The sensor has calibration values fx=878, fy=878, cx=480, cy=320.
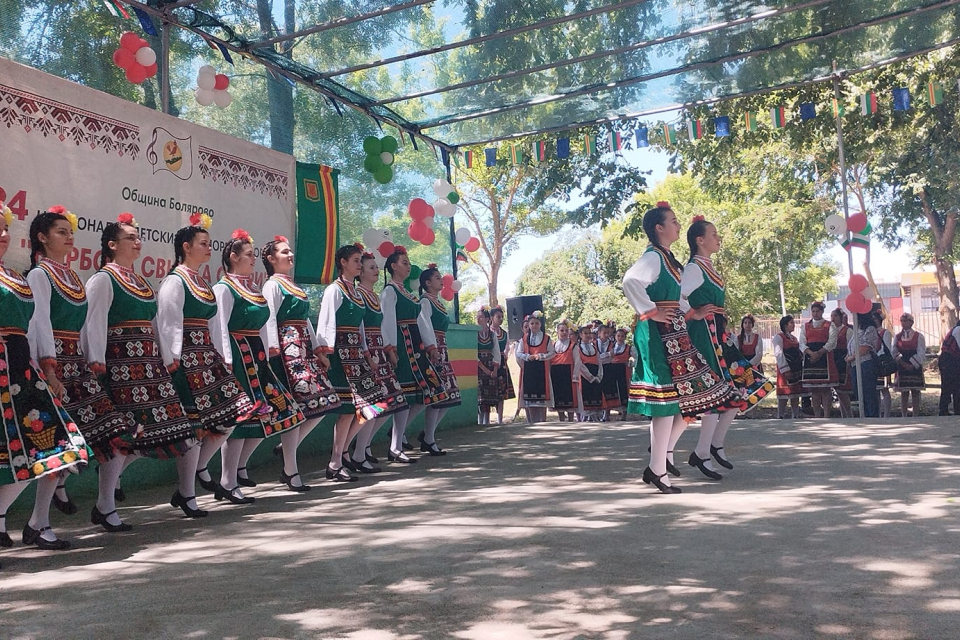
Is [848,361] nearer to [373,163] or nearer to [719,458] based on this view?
[719,458]

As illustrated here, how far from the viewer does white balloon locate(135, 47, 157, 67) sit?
5676mm

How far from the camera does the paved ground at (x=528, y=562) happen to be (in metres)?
2.74

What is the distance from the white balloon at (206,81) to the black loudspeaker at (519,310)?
8.32 m

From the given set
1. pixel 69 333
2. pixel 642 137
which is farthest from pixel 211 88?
pixel 642 137

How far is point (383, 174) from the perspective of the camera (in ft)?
28.2

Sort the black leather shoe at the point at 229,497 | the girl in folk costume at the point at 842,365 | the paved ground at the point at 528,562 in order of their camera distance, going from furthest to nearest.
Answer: the girl in folk costume at the point at 842,365, the black leather shoe at the point at 229,497, the paved ground at the point at 528,562

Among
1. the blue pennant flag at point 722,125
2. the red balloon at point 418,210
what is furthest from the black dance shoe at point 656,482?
the blue pennant flag at point 722,125

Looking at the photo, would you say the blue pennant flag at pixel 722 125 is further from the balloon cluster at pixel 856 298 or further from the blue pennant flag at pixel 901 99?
the balloon cluster at pixel 856 298

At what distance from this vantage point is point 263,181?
24.0ft

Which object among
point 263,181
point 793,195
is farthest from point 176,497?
point 793,195

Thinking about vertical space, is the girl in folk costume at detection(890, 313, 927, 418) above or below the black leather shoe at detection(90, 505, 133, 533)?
above

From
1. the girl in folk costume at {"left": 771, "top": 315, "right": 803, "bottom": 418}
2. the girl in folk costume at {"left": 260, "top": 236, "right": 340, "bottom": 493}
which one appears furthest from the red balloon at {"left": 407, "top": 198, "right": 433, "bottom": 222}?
the girl in folk costume at {"left": 771, "top": 315, "right": 803, "bottom": 418}

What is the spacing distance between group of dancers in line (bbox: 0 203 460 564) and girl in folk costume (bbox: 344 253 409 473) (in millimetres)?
13

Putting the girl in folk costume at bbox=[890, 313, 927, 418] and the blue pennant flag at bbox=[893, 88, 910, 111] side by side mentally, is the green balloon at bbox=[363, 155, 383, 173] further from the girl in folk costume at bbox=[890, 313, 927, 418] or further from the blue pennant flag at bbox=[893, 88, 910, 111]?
the girl in folk costume at bbox=[890, 313, 927, 418]
